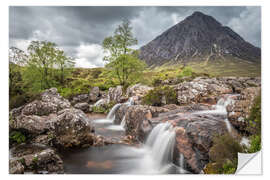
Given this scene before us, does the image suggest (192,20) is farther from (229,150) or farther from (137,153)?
(137,153)

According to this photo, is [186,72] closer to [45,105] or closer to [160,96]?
[160,96]

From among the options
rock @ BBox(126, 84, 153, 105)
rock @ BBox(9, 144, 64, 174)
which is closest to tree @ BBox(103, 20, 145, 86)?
rock @ BBox(126, 84, 153, 105)

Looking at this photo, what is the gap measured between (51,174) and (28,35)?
14.5 ft

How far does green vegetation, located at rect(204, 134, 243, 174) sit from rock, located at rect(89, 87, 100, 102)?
1296 cm

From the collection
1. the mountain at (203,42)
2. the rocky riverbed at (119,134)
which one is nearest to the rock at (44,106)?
the rocky riverbed at (119,134)

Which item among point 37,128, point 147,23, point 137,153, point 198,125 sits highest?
point 147,23

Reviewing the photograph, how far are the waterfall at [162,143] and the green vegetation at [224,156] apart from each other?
3.19ft

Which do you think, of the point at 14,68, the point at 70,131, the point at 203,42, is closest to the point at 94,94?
the point at 70,131

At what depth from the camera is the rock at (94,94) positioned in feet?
47.5

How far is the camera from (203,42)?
5.84 meters

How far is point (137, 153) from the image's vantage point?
457 centimetres

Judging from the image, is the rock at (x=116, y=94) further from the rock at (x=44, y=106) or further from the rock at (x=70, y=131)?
the rock at (x=70, y=131)

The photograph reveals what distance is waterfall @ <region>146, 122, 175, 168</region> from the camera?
3691 millimetres
